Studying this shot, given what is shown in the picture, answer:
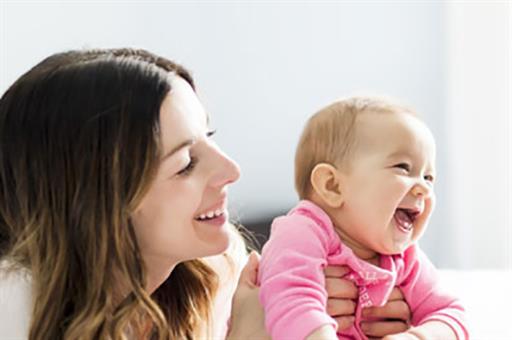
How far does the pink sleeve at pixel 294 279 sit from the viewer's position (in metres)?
1.42

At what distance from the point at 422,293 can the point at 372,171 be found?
26 cm

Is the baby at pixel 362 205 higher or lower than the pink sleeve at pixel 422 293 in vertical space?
higher

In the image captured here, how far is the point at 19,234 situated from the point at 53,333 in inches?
6.7

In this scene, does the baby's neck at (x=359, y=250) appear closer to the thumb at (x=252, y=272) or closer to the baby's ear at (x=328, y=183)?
the baby's ear at (x=328, y=183)

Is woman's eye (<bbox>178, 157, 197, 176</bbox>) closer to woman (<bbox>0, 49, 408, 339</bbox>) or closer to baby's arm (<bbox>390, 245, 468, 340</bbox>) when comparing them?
woman (<bbox>0, 49, 408, 339</bbox>)

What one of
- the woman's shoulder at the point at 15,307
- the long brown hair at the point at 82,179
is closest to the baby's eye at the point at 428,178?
the long brown hair at the point at 82,179

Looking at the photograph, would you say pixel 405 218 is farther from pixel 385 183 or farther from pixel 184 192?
pixel 184 192

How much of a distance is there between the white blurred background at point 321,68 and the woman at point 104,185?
76 centimetres

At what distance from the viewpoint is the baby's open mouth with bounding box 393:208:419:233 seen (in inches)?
61.7

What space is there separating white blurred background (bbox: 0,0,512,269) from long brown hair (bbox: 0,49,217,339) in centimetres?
76

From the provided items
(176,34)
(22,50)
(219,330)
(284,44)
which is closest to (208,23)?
(176,34)

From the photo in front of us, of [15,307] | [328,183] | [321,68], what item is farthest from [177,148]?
[321,68]

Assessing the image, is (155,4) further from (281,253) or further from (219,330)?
(281,253)

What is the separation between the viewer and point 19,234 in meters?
1.52
